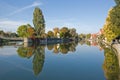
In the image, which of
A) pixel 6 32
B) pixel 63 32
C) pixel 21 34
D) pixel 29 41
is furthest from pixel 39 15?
pixel 6 32

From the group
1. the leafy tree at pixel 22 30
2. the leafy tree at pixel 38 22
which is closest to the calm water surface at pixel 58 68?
the leafy tree at pixel 38 22

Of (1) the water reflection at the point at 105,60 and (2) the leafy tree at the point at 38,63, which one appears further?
(2) the leafy tree at the point at 38,63

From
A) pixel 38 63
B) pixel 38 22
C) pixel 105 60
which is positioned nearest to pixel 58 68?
pixel 38 63

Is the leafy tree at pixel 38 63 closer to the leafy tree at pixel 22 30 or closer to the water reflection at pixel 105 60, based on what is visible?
the water reflection at pixel 105 60

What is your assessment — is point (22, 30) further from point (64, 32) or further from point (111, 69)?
point (111, 69)

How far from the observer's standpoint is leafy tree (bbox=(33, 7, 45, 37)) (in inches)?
4012

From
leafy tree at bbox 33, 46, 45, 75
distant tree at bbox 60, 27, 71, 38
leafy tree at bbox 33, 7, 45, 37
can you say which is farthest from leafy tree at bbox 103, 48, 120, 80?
distant tree at bbox 60, 27, 71, 38

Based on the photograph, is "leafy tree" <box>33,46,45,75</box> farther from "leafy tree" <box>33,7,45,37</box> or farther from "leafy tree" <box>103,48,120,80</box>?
"leafy tree" <box>33,7,45,37</box>

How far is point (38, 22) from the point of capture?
102 meters

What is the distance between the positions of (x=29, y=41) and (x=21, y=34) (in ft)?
164

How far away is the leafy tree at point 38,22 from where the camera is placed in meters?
102

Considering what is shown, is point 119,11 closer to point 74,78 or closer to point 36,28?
point 74,78

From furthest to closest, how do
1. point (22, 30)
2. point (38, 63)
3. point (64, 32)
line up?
1. point (64, 32)
2. point (22, 30)
3. point (38, 63)

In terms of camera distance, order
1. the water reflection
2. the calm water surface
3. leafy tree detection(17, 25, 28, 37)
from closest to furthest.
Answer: the calm water surface, the water reflection, leafy tree detection(17, 25, 28, 37)
